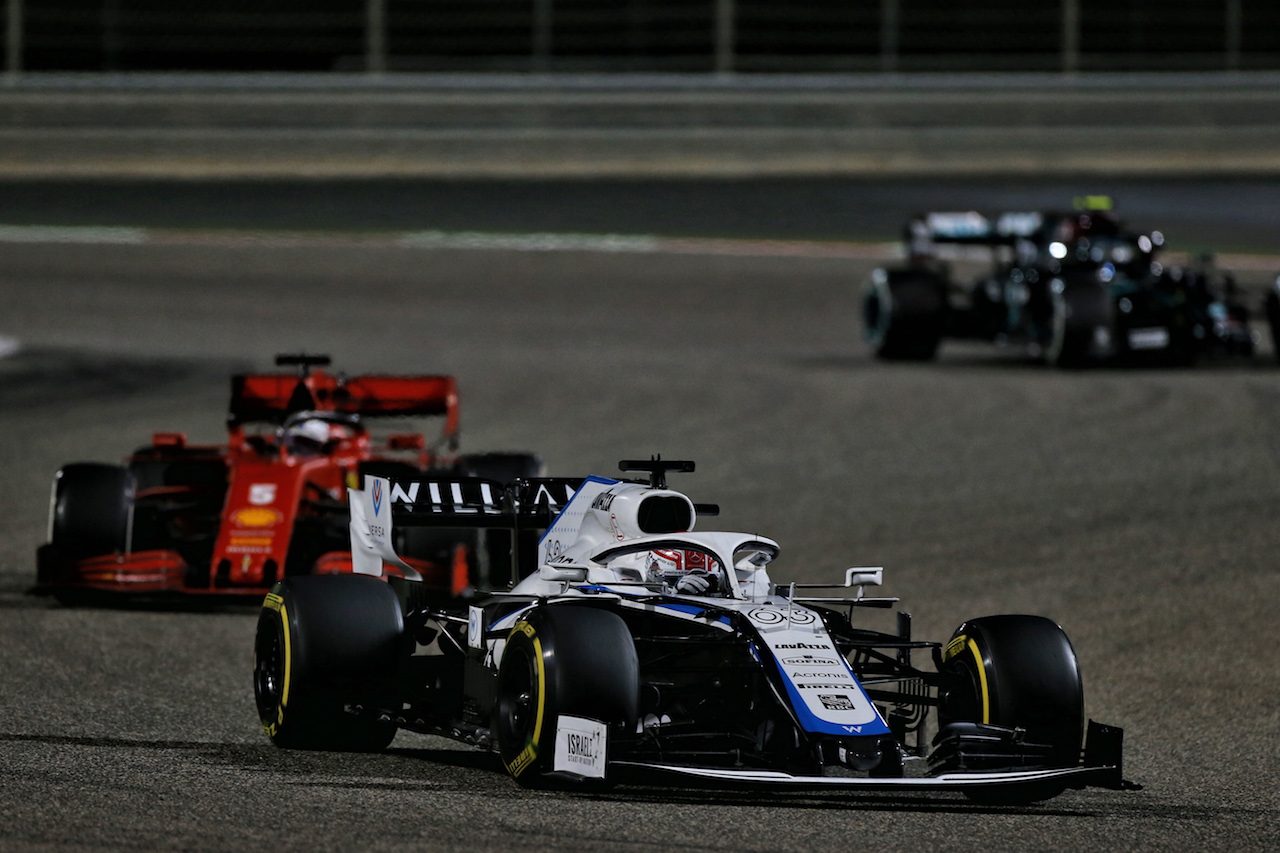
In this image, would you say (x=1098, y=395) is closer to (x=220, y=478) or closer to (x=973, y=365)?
(x=973, y=365)

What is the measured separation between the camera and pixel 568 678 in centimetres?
657

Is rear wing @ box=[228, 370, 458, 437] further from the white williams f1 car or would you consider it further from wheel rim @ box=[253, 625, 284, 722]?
wheel rim @ box=[253, 625, 284, 722]

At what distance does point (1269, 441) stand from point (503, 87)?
14.2 metres

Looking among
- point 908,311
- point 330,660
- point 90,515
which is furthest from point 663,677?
point 908,311

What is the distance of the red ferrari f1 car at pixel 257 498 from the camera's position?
10.8 m

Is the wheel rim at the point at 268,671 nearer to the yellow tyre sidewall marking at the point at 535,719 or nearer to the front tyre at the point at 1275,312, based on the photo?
the yellow tyre sidewall marking at the point at 535,719

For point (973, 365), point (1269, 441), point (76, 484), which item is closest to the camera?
point (76, 484)

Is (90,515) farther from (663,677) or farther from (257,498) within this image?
(663,677)

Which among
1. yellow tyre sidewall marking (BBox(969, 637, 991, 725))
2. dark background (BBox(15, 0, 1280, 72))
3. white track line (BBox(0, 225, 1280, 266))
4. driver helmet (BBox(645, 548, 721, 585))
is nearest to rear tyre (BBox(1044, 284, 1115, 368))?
white track line (BBox(0, 225, 1280, 266))

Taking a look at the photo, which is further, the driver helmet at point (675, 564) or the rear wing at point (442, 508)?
the rear wing at point (442, 508)

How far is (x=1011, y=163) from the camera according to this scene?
28453 mm

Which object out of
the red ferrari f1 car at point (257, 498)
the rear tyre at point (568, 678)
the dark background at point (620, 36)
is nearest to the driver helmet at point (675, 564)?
the rear tyre at point (568, 678)

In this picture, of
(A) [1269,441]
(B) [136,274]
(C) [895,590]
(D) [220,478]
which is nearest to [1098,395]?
(A) [1269,441]

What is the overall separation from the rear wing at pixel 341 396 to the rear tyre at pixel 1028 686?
516 centimetres
